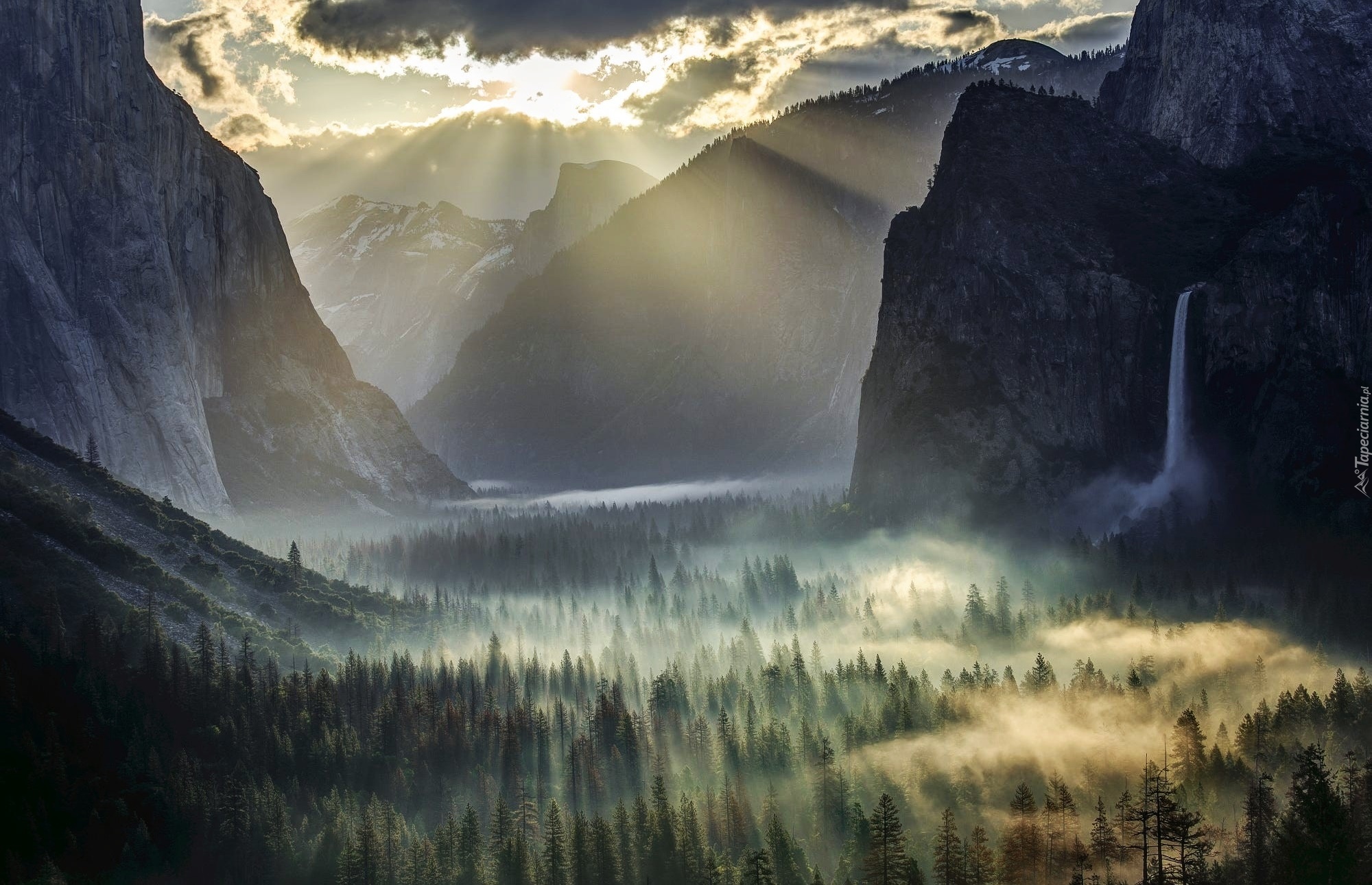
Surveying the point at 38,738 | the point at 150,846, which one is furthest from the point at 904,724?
the point at 38,738

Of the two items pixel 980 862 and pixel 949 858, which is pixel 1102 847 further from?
pixel 949 858

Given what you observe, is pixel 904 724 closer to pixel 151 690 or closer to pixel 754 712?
pixel 754 712

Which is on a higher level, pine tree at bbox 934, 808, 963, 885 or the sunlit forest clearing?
the sunlit forest clearing

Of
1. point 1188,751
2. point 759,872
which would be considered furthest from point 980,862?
point 1188,751

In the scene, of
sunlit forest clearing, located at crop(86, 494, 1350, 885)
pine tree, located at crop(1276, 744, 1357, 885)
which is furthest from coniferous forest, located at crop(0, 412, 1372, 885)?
sunlit forest clearing, located at crop(86, 494, 1350, 885)

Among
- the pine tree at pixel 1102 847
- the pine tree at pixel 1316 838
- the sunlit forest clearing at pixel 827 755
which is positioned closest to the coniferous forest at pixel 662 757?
the pine tree at pixel 1316 838

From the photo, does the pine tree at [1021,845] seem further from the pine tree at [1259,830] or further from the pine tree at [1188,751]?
the pine tree at [1188,751]

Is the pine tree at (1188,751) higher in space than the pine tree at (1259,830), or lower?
higher

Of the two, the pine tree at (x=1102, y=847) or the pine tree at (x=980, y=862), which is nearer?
the pine tree at (x=980, y=862)

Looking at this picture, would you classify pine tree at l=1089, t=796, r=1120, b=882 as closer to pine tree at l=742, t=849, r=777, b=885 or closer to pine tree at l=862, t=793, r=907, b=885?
pine tree at l=862, t=793, r=907, b=885
